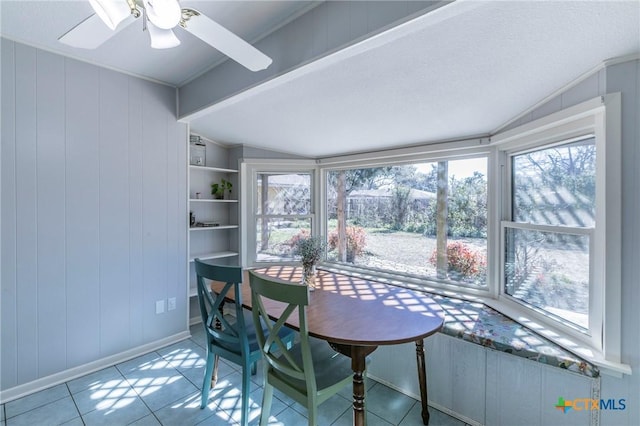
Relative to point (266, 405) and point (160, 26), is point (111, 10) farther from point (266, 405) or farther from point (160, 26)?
point (266, 405)

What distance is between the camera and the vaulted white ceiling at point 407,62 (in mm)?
1171

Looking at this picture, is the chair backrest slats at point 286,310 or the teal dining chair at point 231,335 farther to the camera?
the teal dining chair at point 231,335

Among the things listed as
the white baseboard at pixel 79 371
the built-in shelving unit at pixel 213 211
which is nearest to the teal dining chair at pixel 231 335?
the white baseboard at pixel 79 371

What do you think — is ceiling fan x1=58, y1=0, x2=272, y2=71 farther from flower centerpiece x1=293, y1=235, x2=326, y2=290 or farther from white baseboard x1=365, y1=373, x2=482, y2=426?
white baseboard x1=365, y1=373, x2=482, y2=426

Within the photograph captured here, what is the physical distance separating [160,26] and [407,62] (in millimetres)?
1166

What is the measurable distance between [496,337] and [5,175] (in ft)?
11.0

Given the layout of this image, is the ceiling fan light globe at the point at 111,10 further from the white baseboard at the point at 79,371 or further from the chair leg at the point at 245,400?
the white baseboard at the point at 79,371

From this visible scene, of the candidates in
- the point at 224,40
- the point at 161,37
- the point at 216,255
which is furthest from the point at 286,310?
the point at 216,255

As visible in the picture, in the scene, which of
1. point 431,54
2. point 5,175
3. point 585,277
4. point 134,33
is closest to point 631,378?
point 585,277

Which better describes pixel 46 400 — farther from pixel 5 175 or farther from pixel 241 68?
pixel 241 68

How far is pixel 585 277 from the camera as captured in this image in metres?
1.61

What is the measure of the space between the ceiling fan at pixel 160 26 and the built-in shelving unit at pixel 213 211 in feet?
6.37

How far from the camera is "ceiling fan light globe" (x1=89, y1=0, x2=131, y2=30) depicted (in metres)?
0.96

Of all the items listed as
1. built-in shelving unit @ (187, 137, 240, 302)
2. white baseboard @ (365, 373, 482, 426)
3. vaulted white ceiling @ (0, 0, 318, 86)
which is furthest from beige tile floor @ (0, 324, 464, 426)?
vaulted white ceiling @ (0, 0, 318, 86)
